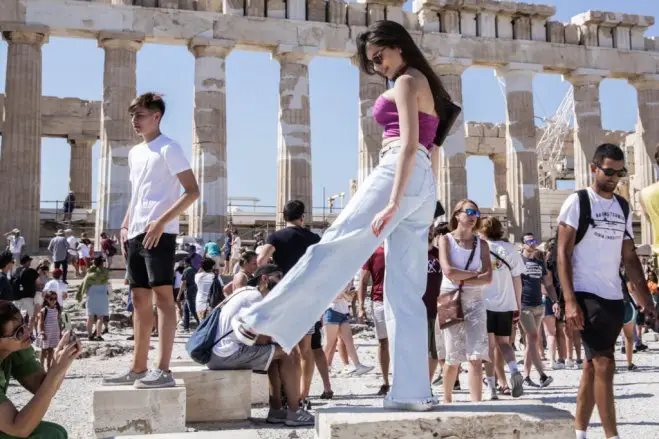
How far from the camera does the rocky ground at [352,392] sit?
6123mm

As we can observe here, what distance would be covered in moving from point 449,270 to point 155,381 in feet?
8.34

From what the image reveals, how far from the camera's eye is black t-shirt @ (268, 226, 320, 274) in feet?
22.9

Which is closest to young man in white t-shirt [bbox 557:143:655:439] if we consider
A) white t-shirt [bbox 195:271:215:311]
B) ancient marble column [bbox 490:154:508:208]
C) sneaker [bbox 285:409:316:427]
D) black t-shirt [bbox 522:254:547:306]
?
sneaker [bbox 285:409:316:427]

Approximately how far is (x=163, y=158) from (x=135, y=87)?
19800 millimetres

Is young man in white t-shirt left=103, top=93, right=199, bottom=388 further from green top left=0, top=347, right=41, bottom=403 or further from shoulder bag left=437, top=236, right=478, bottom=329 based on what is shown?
shoulder bag left=437, top=236, right=478, bottom=329

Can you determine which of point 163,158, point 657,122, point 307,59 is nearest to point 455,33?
point 307,59

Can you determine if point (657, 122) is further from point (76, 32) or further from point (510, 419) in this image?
point (510, 419)

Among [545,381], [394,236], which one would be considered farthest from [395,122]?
[545,381]

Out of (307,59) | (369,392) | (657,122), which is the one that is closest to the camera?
(369,392)

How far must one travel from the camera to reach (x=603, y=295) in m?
4.67

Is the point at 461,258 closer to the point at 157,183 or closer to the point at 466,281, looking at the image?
the point at 466,281

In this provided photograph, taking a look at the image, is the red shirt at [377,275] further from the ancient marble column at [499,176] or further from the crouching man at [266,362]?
the ancient marble column at [499,176]

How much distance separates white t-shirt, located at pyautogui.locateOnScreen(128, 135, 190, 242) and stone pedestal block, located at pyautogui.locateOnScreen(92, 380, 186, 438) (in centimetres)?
110

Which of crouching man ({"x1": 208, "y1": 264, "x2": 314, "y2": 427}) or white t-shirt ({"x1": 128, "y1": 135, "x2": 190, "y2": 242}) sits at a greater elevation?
white t-shirt ({"x1": 128, "y1": 135, "x2": 190, "y2": 242})
